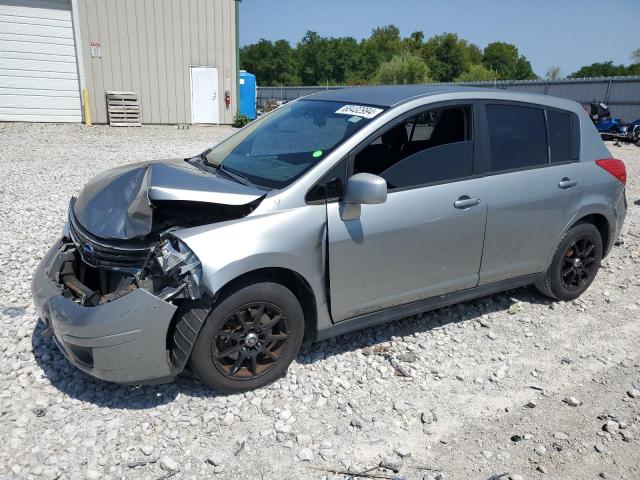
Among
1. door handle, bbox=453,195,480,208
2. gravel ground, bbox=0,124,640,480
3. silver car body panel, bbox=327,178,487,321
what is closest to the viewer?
gravel ground, bbox=0,124,640,480

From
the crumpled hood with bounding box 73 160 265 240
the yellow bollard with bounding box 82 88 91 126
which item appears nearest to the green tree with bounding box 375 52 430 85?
the yellow bollard with bounding box 82 88 91 126

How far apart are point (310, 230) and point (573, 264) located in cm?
276

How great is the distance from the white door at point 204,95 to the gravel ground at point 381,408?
15085 millimetres

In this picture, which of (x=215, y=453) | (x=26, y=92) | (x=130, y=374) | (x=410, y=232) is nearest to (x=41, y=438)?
(x=130, y=374)

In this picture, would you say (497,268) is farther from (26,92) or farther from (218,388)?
(26,92)

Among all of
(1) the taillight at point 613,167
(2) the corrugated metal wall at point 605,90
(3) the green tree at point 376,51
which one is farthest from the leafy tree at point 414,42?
(1) the taillight at point 613,167

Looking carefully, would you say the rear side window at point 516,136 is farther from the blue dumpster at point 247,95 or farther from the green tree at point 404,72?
the green tree at point 404,72

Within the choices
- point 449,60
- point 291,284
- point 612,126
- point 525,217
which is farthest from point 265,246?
point 449,60

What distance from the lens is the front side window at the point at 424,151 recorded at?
354cm

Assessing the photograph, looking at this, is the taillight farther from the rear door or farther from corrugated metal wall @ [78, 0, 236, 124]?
corrugated metal wall @ [78, 0, 236, 124]

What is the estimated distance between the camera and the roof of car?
378 cm

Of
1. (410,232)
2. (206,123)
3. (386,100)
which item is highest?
(386,100)

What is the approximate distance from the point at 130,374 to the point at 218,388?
525 millimetres

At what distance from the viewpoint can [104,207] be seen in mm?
3428
